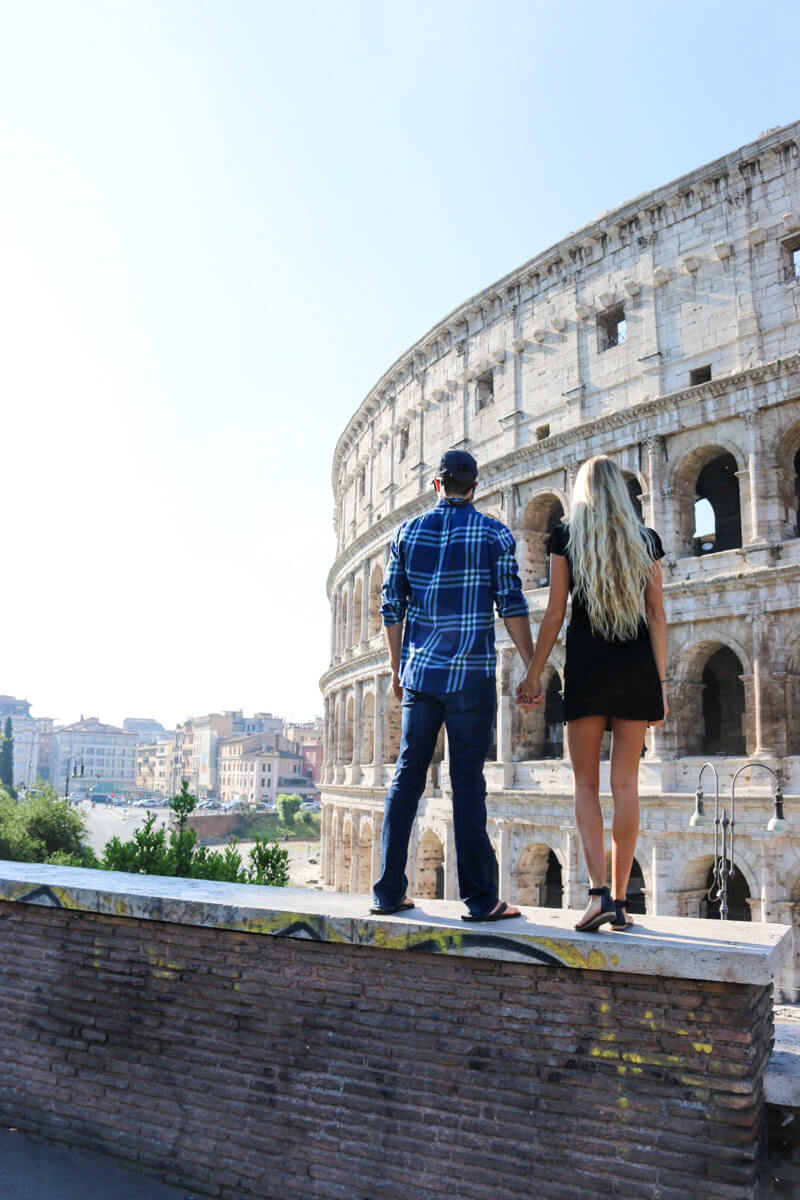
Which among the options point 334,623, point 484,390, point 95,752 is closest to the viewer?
point 484,390

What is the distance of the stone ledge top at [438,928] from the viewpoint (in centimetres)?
330

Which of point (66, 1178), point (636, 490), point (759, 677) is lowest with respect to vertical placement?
point (66, 1178)

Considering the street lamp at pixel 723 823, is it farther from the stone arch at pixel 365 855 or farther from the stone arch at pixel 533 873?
the stone arch at pixel 365 855

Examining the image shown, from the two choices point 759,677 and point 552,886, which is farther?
point 552,886

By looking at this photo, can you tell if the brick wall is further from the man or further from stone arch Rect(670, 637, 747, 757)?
stone arch Rect(670, 637, 747, 757)

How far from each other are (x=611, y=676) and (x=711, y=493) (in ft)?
58.9

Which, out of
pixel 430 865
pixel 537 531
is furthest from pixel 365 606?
pixel 430 865

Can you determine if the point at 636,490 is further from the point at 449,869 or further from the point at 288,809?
the point at 288,809

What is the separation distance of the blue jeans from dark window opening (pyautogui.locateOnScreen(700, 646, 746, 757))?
639 inches

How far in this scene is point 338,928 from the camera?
385 cm

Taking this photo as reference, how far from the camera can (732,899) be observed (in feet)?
59.8

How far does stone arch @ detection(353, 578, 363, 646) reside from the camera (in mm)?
30039

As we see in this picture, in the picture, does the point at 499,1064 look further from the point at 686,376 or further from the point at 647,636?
the point at 686,376

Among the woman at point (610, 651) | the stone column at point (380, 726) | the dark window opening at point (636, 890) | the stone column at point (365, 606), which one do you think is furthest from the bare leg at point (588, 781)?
the stone column at point (365, 606)
